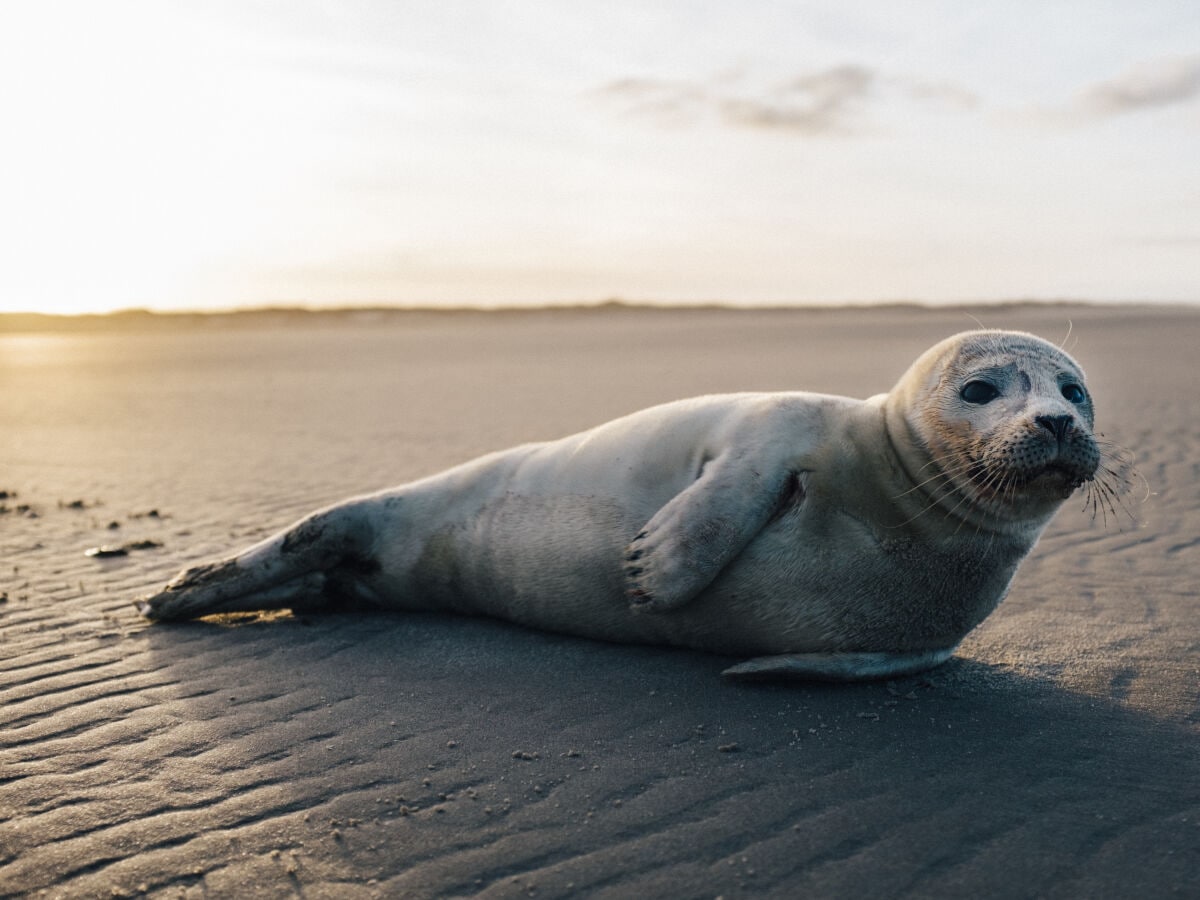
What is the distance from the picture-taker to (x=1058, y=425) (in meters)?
3.37

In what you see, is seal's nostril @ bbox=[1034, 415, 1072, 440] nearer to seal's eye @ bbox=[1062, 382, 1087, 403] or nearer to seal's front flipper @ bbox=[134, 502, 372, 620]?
seal's eye @ bbox=[1062, 382, 1087, 403]

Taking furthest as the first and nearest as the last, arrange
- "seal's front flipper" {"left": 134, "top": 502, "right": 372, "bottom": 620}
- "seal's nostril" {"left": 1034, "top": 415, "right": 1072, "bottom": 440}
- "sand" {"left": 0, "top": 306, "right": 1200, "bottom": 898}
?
"seal's front flipper" {"left": 134, "top": 502, "right": 372, "bottom": 620} → "seal's nostril" {"left": 1034, "top": 415, "right": 1072, "bottom": 440} → "sand" {"left": 0, "top": 306, "right": 1200, "bottom": 898}

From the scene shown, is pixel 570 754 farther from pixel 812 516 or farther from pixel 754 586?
pixel 812 516

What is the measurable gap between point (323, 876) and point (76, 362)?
108 ft

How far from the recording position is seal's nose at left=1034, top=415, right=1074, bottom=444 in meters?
3.37

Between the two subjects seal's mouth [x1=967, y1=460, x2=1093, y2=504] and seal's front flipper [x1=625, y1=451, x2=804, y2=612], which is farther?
seal's front flipper [x1=625, y1=451, x2=804, y2=612]

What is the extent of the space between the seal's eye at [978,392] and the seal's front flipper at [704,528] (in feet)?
2.08

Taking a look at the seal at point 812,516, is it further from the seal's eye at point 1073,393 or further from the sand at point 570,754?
the sand at point 570,754

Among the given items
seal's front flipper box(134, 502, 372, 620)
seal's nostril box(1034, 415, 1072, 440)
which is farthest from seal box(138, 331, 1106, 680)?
seal's front flipper box(134, 502, 372, 620)

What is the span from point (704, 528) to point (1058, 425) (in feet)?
3.87

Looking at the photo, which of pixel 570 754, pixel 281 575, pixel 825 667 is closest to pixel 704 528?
pixel 825 667

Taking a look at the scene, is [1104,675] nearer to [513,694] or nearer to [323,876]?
[513,694]

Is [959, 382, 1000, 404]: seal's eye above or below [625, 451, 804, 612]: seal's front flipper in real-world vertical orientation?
above

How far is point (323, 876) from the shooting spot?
270 cm
